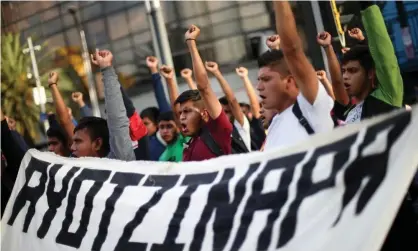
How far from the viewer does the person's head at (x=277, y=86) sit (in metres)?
2.16

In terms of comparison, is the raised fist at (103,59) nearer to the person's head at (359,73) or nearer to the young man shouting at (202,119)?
the young man shouting at (202,119)

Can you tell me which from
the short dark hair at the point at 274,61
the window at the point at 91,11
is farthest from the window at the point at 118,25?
the short dark hair at the point at 274,61

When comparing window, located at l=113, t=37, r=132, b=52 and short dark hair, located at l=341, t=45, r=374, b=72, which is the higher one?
window, located at l=113, t=37, r=132, b=52

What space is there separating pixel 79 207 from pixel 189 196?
577 mm

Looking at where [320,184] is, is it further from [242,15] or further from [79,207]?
[242,15]

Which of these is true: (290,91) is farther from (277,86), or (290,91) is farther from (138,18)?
(138,18)

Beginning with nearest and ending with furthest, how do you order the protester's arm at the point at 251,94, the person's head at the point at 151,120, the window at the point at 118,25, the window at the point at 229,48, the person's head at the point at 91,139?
the person's head at the point at 91,139 → the protester's arm at the point at 251,94 → the person's head at the point at 151,120 → the window at the point at 229,48 → the window at the point at 118,25

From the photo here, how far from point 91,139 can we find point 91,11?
36.8ft

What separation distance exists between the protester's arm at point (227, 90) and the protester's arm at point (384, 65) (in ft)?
4.28

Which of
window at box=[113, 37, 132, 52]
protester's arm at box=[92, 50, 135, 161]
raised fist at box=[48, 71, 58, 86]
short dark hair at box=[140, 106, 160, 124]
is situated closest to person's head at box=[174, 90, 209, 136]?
protester's arm at box=[92, 50, 135, 161]

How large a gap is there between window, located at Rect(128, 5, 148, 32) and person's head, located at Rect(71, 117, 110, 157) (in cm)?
866

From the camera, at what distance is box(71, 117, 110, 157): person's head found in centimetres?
296

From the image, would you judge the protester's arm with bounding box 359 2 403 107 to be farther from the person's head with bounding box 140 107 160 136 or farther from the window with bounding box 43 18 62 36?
the window with bounding box 43 18 62 36

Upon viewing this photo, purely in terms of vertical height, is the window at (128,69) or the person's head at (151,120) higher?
the window at (128,69)
